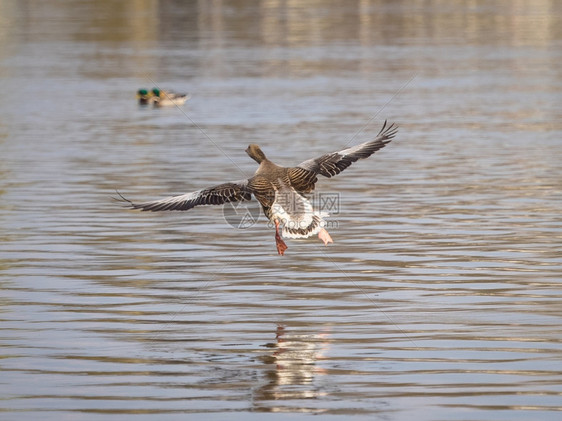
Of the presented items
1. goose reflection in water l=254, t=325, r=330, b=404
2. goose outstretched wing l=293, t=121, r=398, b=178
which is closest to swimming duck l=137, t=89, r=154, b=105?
goose outstretched wing l=293, t=121, r=398, b=178

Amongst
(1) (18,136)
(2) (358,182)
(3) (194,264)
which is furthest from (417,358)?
(1) (18,136)

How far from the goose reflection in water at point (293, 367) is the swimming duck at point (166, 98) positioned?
30.1 meters

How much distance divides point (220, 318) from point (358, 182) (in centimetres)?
1237

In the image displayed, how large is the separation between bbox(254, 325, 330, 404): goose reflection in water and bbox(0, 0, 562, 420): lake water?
1.2 inches

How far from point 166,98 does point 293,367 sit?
1306 inches

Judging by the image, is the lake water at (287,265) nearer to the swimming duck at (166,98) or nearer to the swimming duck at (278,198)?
the swimming duck at (166,98)

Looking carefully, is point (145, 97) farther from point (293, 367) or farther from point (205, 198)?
point (293, 367)

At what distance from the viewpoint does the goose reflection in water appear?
11.3 m

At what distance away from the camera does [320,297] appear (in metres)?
15.4

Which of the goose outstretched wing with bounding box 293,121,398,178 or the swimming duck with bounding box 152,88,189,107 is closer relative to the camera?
the goose outstretched wing with bounding box 293,121,398,178

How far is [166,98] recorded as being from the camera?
44625 mm

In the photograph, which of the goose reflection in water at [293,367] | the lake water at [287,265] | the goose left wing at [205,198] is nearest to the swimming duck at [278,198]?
the goose left wing at [205,198]

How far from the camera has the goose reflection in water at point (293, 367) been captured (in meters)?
11.3

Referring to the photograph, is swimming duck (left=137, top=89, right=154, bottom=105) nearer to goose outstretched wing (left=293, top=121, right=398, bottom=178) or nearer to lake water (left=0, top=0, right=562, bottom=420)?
lake water (left=0, top=0, right=562, bottom=420)
